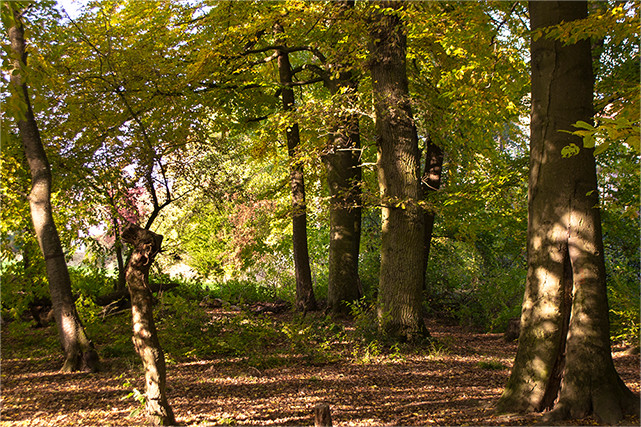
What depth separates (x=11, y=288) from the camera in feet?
26.9

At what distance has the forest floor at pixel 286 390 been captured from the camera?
4.92 m

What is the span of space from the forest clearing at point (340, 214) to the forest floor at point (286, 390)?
0.04 meters

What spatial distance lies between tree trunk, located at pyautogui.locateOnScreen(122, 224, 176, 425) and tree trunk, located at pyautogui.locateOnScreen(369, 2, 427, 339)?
4580 millimetres

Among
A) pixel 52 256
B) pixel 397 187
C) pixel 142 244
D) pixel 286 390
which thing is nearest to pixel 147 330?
pixel 142 244

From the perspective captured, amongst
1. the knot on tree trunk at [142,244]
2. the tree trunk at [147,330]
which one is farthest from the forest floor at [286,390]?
the knot on tree trunk at [142,244]

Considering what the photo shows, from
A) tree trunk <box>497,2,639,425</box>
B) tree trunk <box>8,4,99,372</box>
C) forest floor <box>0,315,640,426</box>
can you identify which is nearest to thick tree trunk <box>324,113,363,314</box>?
forest floor <box>0,315,640,426</box>

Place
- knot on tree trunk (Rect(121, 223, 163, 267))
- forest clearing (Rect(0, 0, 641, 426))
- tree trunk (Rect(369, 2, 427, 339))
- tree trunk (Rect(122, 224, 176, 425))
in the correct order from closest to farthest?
tree trunk (Rect(122, 224, 176, 425)) < knot on tree trunk (Rect(121, 223, 163, 267)) < forest clearing (Rect(0, 0, 641, 426)) < tree trunk (Rect(369, 2, 427, 339))

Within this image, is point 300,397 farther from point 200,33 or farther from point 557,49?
point 200,33

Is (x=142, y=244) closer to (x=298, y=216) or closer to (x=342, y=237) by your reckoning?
(x=298, y=216)

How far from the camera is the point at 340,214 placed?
40.2ft

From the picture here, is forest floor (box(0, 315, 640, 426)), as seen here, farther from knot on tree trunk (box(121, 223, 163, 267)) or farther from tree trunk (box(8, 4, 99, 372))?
knot on tree trunk (box(121, 223, 163, 267))

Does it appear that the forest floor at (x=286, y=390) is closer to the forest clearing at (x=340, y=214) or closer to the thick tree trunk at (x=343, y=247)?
the forest clearing at (x=340, y=214)

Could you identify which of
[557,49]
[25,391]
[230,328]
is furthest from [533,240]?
[25,391]

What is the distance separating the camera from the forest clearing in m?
4.46
